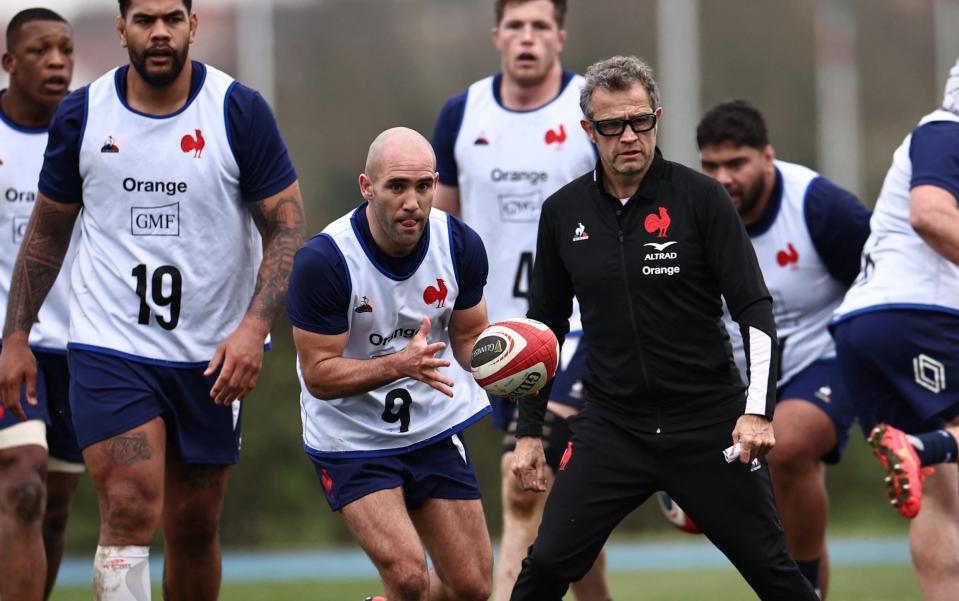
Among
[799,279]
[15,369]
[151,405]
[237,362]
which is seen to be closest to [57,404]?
[15,369]

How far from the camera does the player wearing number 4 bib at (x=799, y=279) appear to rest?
27.3 feet

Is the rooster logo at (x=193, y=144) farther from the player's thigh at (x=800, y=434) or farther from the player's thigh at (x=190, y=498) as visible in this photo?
the player's thigh at (x=800, y=434)

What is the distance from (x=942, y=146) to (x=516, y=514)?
274 centimetres

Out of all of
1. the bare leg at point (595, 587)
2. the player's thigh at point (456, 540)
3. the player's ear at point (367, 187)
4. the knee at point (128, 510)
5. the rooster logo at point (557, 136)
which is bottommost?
the bare leg at point (595, 587)

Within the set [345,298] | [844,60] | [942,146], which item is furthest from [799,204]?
[844,60]

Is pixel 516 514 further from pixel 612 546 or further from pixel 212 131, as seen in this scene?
pixel 612 546

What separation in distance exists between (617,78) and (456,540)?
2047 millimetres

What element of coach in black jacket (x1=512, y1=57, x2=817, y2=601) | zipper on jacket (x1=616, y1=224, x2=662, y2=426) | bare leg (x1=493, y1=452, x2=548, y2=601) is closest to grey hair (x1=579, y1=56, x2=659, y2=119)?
coach in black jacket (x1=512, y1=57, x2=817, y2=601)

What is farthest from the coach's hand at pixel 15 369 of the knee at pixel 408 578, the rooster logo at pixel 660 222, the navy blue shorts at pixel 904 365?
the navy blue shorts at pixel 904 365

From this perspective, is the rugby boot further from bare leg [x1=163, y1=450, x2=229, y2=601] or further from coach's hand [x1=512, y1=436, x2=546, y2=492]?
bare leg [x1=163, y1=450, x2=229, y2=601]

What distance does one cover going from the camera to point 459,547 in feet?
22.7

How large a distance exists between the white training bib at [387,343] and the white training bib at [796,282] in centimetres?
213

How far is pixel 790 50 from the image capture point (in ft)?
115

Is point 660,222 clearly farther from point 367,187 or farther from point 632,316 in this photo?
point 367,187
